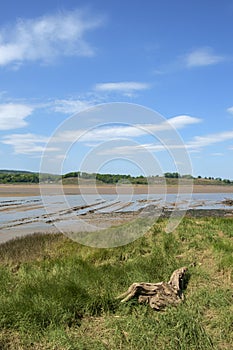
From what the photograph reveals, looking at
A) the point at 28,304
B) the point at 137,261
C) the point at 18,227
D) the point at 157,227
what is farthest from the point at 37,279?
the point at 18,227

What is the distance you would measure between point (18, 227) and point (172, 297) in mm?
16798

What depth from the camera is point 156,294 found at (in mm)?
6738

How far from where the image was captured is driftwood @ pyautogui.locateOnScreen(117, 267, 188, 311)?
6.52 m

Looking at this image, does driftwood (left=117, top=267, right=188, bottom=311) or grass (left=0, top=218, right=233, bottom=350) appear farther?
driftwood (left=117, top=267, right=188, bottom=311)

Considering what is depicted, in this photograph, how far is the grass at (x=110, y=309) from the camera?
530cm

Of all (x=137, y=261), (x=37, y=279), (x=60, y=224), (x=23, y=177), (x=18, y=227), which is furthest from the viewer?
(x=23, y=177)

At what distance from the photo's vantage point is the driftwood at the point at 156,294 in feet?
21.4

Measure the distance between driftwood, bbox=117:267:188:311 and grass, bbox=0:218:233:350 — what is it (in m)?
0.15

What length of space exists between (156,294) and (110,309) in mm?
888

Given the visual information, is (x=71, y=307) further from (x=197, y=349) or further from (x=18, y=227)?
(x=18, y=227)

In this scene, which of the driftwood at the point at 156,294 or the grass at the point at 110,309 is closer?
the grass at the point at 110,309

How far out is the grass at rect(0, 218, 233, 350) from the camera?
17.4 feet

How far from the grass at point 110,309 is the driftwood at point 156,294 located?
0.49 ft

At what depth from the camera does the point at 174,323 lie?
5668 millimetres
